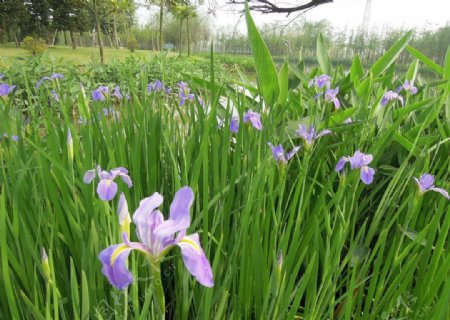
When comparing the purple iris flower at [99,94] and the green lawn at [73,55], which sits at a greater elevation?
the green lawn at [73,55]

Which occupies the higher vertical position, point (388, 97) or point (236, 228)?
point (388, 97)

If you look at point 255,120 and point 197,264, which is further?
point 255,120

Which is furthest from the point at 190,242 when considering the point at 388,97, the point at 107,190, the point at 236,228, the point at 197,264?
the point at 388,97

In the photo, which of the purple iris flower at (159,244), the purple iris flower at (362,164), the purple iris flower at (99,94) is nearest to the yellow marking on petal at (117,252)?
the purple iris flower at (159,244)

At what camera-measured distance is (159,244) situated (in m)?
0.29

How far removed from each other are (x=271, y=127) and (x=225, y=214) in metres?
0.25

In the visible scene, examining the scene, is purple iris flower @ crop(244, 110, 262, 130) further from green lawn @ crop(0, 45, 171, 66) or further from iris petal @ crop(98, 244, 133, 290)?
green lawn @ crop(0, 45, 171, 66)

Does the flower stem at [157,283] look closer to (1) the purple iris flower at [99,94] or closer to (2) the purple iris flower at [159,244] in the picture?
(2) the purple iris flower at [159,244]

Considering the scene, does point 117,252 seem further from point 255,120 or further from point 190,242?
point 255,120

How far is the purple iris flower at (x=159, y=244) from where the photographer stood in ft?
0.81

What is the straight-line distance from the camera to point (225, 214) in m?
0.60

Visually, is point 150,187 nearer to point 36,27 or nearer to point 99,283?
point 99,283

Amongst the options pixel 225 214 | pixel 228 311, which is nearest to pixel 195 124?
pixel 225 214

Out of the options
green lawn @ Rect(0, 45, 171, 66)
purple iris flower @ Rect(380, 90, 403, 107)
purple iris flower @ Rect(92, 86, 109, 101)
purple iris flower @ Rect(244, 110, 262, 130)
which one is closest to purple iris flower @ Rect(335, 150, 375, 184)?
purple iris flower @ Rect(244, 110, 262, 130)
